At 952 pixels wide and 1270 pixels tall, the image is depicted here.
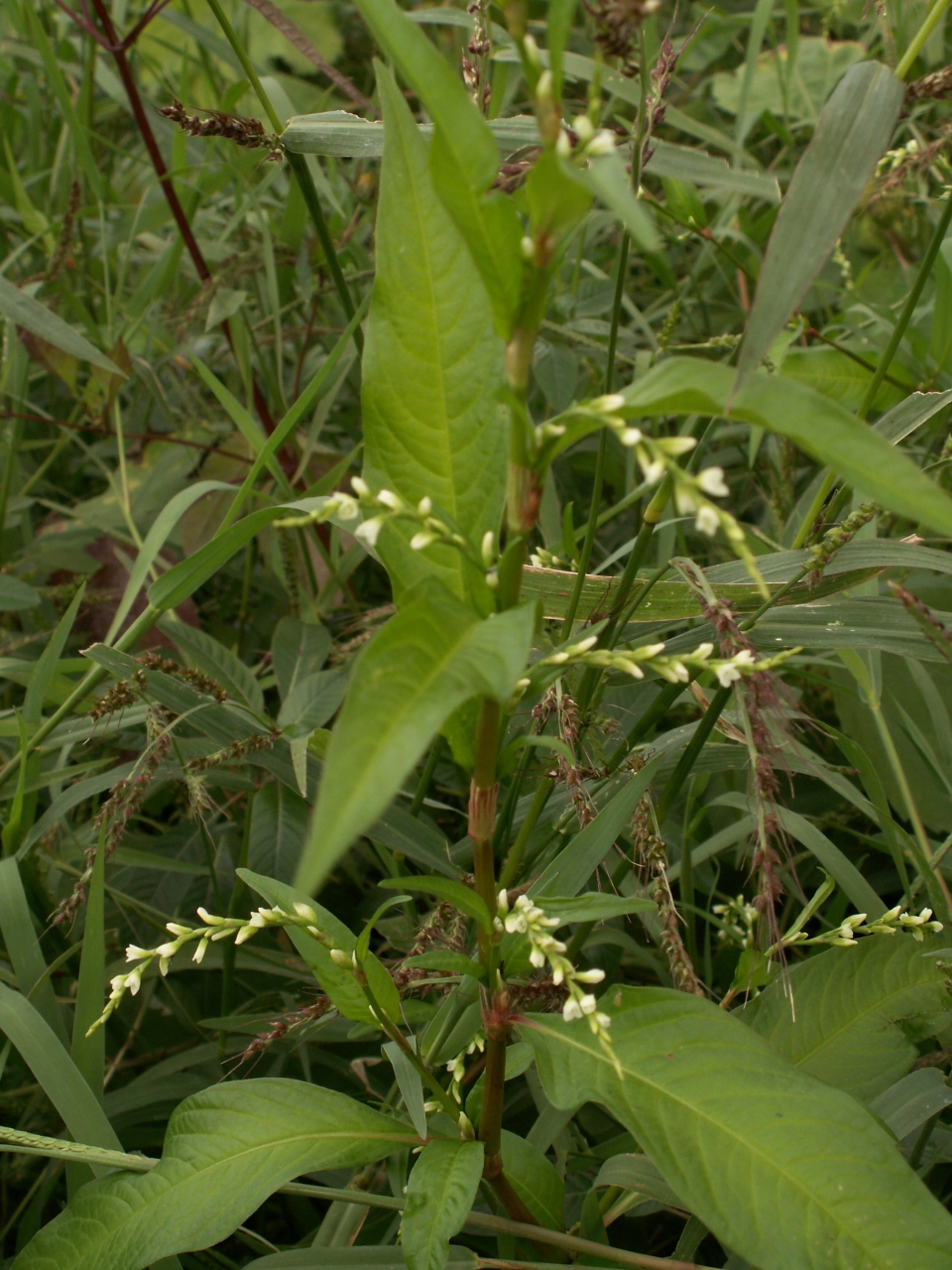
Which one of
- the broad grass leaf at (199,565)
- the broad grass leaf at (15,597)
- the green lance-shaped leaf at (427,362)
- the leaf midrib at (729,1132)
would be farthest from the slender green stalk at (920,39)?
the broad grass leaf at (15,597)

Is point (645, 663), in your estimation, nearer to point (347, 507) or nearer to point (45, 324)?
point (347, 507)

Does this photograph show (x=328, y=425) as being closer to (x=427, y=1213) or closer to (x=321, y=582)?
(x=321, y=582)

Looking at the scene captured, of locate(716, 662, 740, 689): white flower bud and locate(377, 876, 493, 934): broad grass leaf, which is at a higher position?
locate(716, 662, 740, 689): white flower bud

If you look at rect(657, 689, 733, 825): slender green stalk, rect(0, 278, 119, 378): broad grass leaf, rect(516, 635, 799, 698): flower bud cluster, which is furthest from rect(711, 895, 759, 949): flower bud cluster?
rect(0, 278, 119, 378): broad grass leaf

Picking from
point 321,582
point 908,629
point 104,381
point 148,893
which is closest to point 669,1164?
point 908,629

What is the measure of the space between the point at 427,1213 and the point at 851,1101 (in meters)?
0.28

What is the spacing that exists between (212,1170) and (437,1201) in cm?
16

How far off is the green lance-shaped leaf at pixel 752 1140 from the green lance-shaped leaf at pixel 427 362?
1.05ft

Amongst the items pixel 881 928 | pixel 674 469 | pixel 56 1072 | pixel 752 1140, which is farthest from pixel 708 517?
pixel 56 1072

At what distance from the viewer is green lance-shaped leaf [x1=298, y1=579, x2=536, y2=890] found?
0.36 metres

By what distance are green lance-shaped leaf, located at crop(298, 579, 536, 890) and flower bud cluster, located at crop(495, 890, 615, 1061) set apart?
0.71ft

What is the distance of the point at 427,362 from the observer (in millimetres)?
596

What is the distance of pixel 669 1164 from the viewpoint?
593 millimetres

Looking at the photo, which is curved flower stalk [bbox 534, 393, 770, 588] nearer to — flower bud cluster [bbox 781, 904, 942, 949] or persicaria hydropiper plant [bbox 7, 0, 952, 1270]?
persicaria hydropiper plant [bbox 7, 0, 952, 1270]
